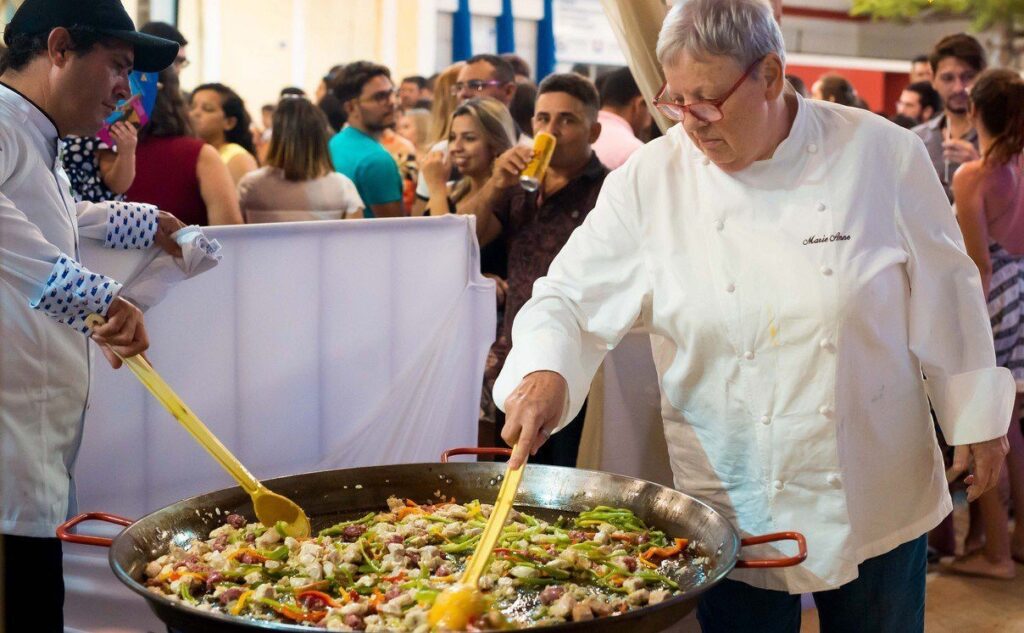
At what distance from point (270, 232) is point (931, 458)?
1.69m

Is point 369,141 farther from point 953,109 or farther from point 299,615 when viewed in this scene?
point 299,615

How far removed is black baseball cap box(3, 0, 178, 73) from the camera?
6.84 ft

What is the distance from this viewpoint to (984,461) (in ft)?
6.34

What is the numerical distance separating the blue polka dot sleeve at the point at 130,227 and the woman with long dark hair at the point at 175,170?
109 cm

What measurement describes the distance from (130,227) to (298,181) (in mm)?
1937

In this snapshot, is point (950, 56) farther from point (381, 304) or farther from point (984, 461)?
point (984, 461)

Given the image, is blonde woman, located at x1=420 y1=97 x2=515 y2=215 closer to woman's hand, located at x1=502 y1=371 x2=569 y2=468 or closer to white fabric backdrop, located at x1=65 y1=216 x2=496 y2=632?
white fabric backdrop, located at x1=65 y1=216 x2=496 y2=632

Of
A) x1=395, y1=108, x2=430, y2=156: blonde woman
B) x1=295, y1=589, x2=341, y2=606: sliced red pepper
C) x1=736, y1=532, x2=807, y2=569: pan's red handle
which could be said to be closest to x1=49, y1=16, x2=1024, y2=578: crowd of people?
x1=736, y1=532, x2=807, y2=569: pan's red handle

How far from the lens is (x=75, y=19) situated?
2.10 metres

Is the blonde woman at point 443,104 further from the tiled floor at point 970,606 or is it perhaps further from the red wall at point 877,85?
the red wall at point 877,85

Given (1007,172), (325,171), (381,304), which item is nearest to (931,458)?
(381,304)

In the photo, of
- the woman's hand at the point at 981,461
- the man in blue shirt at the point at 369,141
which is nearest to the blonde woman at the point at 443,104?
the man in blue shirt at the point at 369,141

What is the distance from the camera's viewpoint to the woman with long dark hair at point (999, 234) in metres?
4.03

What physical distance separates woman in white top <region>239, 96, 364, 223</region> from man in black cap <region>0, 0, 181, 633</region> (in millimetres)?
2037
